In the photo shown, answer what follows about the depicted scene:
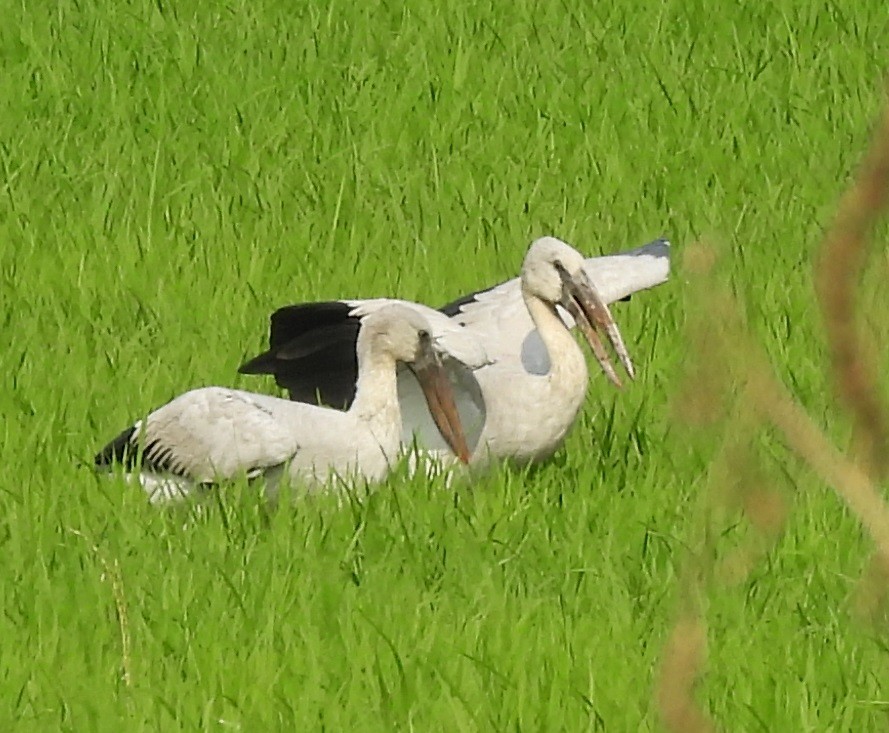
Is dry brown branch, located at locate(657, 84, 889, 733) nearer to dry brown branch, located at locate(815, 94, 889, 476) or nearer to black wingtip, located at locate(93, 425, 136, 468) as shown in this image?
dry brown branch, located at locate(815, 94, 889, 476)

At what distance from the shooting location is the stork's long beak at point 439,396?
17.7 ft

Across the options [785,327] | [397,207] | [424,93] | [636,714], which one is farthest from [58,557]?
[424,93]

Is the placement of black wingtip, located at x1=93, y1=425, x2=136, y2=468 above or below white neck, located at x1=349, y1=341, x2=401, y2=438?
below

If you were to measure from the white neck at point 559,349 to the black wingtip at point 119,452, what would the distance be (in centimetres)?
116

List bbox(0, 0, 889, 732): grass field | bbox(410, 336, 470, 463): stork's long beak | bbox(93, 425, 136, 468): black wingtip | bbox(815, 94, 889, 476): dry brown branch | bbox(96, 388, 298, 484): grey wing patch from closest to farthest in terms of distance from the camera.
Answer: bbox(815, 94, 889, 476): dry brown branch < bbox(0, 0, 889, 732): grass field < bbox(96, 388, 298, 484): grey wing patch < bbox(93, 425, 136, 468): black wingtip < bbox(410, 336, 470, 463): stork's long beak

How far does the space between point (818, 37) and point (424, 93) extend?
1.98 metres

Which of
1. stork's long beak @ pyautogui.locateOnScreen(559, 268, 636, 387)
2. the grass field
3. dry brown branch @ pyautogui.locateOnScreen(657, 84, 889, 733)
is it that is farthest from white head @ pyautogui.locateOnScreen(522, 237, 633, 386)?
dry brown branch @ pyautogui.locateOnScreen(657, 84, 889, 733)

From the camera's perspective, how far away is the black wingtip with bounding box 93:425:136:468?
518 cm

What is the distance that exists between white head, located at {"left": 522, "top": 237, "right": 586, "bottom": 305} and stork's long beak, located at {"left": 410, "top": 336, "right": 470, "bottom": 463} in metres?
0.52

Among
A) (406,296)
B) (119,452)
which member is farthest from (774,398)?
(406,296)

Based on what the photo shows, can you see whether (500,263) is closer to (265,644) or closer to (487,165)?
(487,165)

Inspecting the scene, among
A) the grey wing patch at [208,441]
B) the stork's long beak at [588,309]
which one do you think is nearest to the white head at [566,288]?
the stork's long beak at [588,309]

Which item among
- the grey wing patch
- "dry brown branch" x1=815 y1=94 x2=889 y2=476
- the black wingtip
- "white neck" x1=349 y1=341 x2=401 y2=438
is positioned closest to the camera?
"dry brown branch" x1=815 y1=94 x2=889 y2=476

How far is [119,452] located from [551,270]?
1.42 metres
